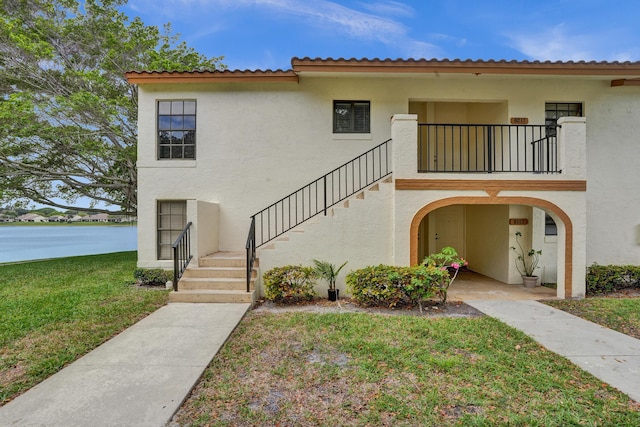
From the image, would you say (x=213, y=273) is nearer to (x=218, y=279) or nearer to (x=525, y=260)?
(x=218, y=279)

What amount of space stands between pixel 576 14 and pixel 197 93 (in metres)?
16.2

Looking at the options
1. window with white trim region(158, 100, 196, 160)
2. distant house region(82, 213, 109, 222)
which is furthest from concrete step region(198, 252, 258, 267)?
distant house region(82, 213, 109, 222)

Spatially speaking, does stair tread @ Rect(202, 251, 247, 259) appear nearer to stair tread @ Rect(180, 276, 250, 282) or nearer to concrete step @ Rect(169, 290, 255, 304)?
stair tread @ Rect(180, 276, 250, 282)

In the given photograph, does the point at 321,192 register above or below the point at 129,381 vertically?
above

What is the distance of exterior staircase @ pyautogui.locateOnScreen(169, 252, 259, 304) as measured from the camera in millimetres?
5953

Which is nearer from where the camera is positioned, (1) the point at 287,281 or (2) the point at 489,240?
(1) the point at 287,281

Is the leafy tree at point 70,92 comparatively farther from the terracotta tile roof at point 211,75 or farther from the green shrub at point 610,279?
the green shrub at point 610,279

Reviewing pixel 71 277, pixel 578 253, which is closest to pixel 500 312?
pixel 578 253

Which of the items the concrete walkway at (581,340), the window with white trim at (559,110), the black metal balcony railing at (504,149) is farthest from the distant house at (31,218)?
the window with white trim at (559,110)

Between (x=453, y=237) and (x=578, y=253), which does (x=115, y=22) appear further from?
(x=578, y=253)

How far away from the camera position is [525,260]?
25.4 feet

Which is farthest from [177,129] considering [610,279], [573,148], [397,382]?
[610,279]

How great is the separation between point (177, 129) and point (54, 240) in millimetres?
9804

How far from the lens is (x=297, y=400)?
285 cm
